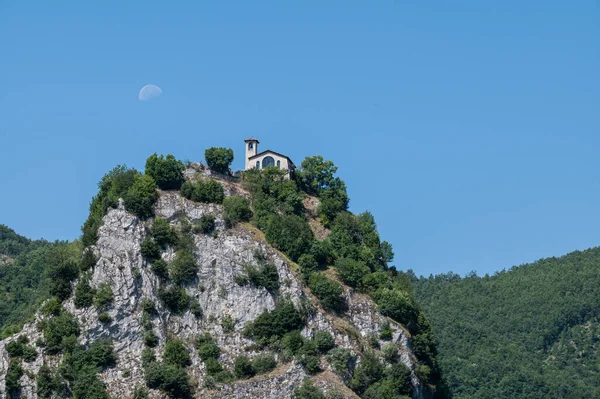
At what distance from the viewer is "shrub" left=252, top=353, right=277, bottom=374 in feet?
281

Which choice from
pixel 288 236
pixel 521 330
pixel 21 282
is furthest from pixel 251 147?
pixel 521 330

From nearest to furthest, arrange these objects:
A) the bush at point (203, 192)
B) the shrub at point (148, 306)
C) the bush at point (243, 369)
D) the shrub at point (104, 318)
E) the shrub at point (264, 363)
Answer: the bush at point (243, 369), the shrub at point (264, 363), the shrub at point (104, 318), the shrub at point (148, 306), the bush at point (203, 192)

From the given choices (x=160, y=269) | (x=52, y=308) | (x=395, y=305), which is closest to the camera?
(x=52, y=308)

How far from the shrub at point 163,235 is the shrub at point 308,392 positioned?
60.5ft

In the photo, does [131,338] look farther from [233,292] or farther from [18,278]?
[18,278]

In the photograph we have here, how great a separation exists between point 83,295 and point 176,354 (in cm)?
921

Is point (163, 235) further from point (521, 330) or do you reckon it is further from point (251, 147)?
point (521, 330)

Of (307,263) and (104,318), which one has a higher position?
(307,263)

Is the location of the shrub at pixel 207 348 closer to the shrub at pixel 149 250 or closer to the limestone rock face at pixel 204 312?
the limestone rock face at pixel 204 312

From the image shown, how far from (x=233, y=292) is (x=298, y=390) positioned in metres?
11.7

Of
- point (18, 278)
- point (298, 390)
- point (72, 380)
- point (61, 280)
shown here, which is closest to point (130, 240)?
point (61, 280)

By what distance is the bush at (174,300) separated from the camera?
90494 mm

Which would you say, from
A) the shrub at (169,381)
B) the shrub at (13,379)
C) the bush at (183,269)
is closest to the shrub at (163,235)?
the bush at (183,269)

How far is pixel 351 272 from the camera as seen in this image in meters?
96.3
